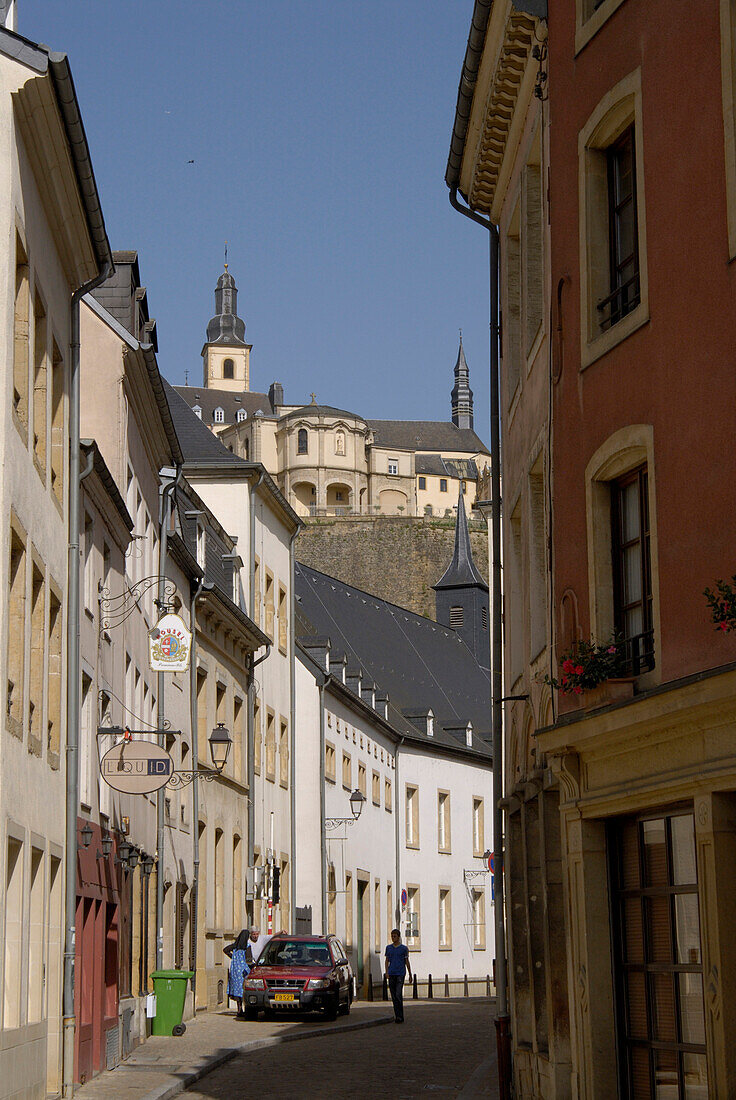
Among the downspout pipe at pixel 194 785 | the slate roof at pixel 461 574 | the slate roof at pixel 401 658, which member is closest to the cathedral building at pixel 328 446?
the slate roof at pixel 461 574

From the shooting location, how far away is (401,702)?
5300 cm

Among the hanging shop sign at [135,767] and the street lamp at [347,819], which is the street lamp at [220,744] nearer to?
the hanging shop sign at [135,767]

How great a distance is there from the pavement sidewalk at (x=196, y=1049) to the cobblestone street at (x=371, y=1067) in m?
0.21

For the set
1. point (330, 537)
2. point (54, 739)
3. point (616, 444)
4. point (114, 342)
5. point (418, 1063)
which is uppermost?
point (330, 537)

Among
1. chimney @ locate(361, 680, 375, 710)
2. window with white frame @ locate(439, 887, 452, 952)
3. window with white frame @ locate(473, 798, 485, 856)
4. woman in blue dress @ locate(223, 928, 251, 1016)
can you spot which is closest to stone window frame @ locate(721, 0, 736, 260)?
woman in blue dress @ locate(223, 928, 251, 1016)

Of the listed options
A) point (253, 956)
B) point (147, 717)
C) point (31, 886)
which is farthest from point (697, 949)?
point (253, 956)

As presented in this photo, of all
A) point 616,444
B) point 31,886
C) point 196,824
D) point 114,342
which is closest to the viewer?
point 616,444

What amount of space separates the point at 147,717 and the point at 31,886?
32.4 feet

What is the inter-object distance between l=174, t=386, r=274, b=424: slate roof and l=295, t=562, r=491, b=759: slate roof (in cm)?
8621

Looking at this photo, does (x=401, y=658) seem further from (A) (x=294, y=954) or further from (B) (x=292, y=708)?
(A) (x=294, y=954)

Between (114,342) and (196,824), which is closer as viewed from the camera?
(114,342)

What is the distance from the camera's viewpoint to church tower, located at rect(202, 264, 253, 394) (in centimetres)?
15562

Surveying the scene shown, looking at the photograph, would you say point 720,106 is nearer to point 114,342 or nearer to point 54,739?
point 54,739

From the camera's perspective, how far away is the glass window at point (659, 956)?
1088cm
